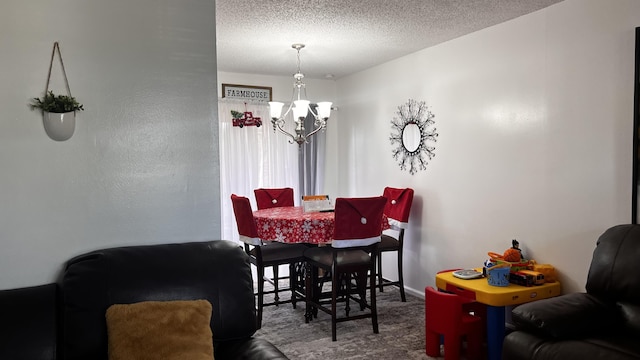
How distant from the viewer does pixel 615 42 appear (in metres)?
2.90

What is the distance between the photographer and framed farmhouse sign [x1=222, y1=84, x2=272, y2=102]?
17.7ft

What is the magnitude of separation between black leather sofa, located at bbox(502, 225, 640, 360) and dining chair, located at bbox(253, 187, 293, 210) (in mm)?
2957

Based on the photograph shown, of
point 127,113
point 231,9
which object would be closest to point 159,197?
point 127,113

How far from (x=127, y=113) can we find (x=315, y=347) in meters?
2.16

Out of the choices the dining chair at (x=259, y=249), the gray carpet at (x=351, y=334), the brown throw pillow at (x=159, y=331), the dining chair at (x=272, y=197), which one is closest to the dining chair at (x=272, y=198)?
the dining chair at (x=272, y=197)

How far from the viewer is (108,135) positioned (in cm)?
224

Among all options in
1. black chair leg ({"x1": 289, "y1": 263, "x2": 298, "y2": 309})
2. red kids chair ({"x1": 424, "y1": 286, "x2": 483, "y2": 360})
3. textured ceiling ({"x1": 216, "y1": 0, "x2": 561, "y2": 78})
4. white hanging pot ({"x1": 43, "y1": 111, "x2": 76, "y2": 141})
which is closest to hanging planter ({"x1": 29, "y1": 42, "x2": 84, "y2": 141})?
white hanging pot ({"x1": 43, "y1": 111, "x2": 76, "y2": 141})

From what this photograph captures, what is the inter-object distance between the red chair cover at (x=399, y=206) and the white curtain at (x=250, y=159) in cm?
139

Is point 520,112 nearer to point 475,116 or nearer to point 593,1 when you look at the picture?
point 475,116

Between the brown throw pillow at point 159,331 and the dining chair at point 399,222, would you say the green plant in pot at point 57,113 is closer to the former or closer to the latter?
the brown throw pillow at point 159,331

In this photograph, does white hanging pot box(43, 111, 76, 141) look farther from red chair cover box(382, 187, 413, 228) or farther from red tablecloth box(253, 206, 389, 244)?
red chair cover box(382, 187, 413, 228)

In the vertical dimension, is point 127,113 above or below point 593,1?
below

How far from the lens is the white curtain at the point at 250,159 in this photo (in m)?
5.34

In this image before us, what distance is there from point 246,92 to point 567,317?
4134 millimetres
